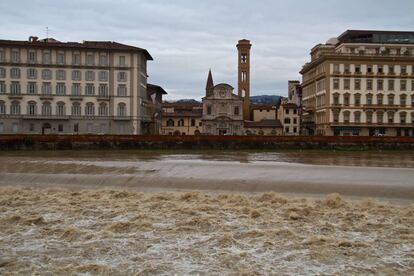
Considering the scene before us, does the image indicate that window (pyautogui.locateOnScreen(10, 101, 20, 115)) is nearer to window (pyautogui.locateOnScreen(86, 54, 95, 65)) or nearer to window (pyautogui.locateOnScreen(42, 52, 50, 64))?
window (pyautogui.locateOnScreen(42, 52, 50, 64))

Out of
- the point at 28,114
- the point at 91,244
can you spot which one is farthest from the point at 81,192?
the point at 28,114

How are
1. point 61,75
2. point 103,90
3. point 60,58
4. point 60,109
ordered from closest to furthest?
point 60,58 < point 60,109 < point 61,75 < point 103,90

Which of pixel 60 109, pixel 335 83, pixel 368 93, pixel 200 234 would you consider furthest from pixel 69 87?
pixel 200 234

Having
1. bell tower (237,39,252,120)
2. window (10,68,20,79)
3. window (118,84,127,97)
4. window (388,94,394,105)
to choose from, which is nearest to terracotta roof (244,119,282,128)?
bell tower (237,39,252,120)

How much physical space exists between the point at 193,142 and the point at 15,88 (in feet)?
108

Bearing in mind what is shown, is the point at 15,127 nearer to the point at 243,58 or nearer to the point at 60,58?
the point at 60,58

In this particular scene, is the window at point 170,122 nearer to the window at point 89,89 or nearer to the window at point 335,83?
the window at point 89,89

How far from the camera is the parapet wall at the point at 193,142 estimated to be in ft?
163

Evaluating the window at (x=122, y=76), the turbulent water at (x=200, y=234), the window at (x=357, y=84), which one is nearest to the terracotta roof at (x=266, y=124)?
the window at (x=357, y=84)

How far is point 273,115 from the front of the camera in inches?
4203

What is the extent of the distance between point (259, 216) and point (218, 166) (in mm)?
12807

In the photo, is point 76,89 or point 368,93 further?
point 368,93

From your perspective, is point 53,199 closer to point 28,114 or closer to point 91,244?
point 91,244

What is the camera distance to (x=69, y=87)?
70875 mm
